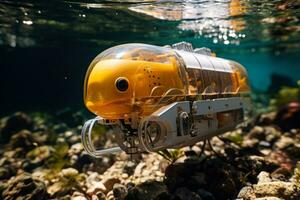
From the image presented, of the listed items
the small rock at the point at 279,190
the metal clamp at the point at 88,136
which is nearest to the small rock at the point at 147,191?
the metal clamp at the point at 88,136

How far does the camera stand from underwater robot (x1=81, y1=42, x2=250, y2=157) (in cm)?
500

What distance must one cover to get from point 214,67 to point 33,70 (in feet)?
86.0

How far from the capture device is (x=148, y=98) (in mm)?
5203

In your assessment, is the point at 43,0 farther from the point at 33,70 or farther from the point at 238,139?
the point at 33,70

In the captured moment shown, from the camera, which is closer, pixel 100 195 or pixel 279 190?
pixel 279 190

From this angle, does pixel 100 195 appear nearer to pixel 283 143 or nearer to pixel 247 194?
pixel 247 194

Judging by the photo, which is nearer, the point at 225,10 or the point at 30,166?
the point at 30,166

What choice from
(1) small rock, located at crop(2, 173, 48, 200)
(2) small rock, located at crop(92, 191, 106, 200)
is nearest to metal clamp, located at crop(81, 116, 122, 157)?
(2) small rock, located at crop(92, 191, 106, 200)

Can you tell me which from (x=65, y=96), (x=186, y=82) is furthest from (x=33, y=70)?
(x=186, y=82)

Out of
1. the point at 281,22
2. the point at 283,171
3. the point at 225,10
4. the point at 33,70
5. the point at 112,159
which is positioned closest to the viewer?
the point at 283,171

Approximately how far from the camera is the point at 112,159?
8781mm

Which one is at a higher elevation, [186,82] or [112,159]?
[186,82]

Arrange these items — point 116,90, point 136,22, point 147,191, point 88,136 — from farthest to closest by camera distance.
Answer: point 136,22 < point 147,191 < point 88,136 < point 116,90

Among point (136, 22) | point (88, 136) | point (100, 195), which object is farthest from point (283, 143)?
point (136, 22)
